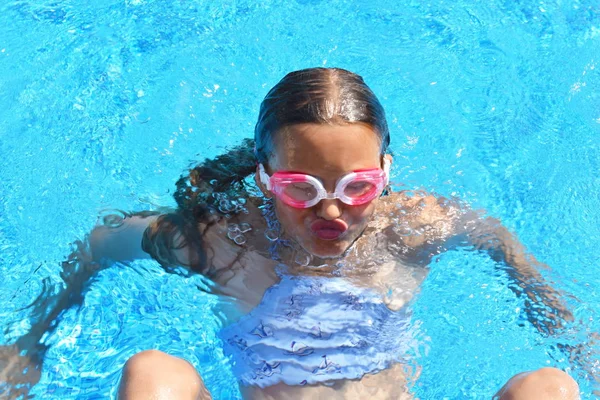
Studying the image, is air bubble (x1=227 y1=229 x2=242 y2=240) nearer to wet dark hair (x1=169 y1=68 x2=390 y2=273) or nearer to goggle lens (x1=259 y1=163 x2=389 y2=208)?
wet dark hair (x1=169 y1=68 x2=390 y2=273)

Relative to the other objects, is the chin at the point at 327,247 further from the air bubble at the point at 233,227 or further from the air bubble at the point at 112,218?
the air bubble at the point at 112,218

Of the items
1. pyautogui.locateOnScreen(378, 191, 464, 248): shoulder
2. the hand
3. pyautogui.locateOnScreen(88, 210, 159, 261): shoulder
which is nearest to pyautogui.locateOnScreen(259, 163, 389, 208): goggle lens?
pyautogui.locateOnScreen(378, 191, 464, 248): shoulder

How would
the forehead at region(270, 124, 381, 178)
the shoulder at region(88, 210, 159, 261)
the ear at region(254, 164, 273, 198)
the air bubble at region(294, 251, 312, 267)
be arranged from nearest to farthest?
the forehead at region(270, 124, 381, 178)
the ear at region(254, 164, 273, 198)
the air bubble at region(294, 251, 312, 267)
the shoulder at region(88, 210, 159, 261)

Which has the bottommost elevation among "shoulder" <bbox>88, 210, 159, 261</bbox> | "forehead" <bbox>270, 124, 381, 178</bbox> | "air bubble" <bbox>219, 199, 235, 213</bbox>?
"shoulder" <bbox>88, 210, 159, 261</bbox>

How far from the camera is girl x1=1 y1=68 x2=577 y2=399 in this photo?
280 cm

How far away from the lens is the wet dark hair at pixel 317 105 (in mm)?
2812

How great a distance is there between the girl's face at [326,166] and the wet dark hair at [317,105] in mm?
43

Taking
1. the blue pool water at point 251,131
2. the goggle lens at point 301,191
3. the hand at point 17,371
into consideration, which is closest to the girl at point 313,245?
the goggle lens at point 301,191

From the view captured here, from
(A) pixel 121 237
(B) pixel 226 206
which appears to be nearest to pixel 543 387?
(B) pixel 226 206

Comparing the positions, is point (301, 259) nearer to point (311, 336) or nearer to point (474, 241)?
point (311, 336)

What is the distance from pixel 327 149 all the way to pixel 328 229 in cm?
35

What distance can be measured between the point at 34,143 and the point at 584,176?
3639mm

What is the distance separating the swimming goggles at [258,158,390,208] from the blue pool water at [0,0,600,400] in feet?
3.12

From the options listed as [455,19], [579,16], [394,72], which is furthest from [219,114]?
[579,16]
